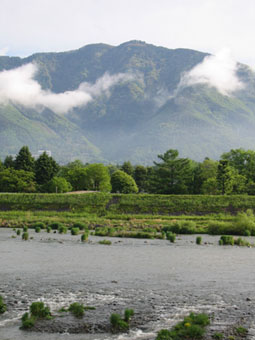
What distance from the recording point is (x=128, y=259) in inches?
1194

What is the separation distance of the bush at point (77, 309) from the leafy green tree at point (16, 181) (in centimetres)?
8092

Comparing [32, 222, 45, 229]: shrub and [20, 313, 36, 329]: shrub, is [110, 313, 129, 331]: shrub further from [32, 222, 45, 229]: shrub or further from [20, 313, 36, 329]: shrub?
[32, 222, 45, 229]: shrub

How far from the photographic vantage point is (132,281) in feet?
75.5

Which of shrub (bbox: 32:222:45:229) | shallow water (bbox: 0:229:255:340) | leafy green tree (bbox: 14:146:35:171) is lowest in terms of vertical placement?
shallow water (bbox: 0:229:255:340)

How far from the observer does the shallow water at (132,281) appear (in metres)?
16.9

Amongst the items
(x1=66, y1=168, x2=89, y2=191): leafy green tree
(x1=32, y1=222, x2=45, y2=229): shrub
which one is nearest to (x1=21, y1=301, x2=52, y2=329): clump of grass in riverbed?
(x1=32, y1=222, x2=45, y2=229): shrub

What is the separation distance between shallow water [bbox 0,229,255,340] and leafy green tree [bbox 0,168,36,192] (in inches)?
2363

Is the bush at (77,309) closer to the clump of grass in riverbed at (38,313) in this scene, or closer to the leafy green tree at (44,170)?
the clump of grass in riverbed at (38,313)

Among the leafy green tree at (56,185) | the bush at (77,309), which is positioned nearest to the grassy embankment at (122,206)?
the leafy green tree at (56,185)

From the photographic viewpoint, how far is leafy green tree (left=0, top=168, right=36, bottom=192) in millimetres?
96250

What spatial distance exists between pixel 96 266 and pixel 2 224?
34.1 meters

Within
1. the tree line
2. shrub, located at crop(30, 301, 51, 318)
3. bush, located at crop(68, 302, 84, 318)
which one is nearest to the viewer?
shrub, located at crop(30, 301, 51, 318)

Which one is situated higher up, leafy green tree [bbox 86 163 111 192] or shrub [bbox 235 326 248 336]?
leafy green tree [bbox 86 163 111 192]

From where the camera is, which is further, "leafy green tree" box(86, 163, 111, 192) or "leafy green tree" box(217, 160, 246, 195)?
"leafy green tree" box(86, 163, 111, 192)
